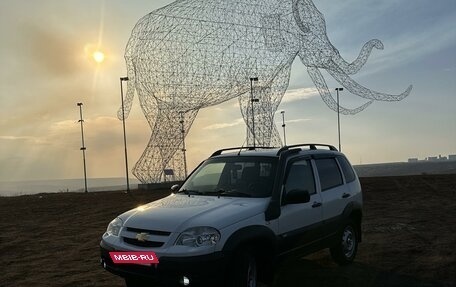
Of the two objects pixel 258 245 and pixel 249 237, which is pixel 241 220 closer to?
pixel 249 237

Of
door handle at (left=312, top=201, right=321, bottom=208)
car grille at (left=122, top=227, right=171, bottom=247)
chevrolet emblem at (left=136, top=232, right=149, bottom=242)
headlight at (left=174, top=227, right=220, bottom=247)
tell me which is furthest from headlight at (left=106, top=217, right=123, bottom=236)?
door handle at (left=312, top=201, right=321, bottom=208)

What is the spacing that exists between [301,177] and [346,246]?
195 cm

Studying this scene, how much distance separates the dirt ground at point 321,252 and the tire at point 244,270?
621 mm

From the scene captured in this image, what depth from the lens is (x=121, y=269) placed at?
5.73 m

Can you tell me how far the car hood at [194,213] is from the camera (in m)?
5.57

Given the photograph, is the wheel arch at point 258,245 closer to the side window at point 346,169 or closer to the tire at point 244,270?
the tire at point 244,270

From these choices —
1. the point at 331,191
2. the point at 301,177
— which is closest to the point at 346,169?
the point at 331,191

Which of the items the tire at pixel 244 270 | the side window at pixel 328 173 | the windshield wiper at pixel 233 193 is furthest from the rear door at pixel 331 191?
the tire at pixel 244 270

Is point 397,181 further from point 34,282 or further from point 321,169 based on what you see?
point 34,282

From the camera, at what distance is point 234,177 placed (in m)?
7.04

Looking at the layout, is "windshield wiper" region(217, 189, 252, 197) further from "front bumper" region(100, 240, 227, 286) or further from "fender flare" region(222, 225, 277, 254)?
"front bumper" region(100, 240, 227, 286)

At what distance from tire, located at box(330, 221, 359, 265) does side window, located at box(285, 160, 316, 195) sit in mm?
1274

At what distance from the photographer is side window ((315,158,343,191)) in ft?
25.4

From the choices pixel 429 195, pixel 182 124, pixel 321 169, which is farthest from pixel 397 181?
pixel 321 169
